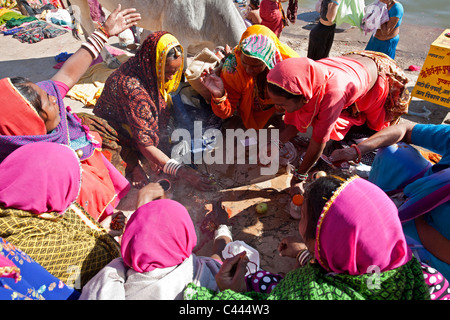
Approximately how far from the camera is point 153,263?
146cm

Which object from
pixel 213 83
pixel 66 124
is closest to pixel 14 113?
pixel 66 124

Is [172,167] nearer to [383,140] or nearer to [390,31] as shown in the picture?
[383,140]

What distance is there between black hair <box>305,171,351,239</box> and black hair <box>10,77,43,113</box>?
6.07 ft

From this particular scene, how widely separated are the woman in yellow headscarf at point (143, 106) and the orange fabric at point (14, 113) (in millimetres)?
828

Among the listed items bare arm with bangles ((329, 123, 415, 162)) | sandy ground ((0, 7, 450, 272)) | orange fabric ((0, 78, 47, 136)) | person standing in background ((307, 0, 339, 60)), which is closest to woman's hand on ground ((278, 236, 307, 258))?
sandy ground ((0, 7, 450, 272))

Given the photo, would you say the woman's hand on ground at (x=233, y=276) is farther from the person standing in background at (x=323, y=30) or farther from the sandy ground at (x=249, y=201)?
the person standing in background at (x=323, y=30)

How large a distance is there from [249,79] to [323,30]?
2543 mm

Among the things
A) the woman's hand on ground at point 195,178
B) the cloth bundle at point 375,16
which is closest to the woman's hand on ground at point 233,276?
the woman's hand on ground at point 195,178

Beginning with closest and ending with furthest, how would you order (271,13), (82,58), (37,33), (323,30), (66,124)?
(66,124)
(82,58)
(323,30)
(271,13)
(37,33)

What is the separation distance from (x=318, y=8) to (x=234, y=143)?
10.5 ft

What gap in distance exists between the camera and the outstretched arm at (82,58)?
2.51 metres

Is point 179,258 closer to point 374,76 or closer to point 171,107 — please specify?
point 171,107

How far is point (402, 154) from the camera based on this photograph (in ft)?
8.07
